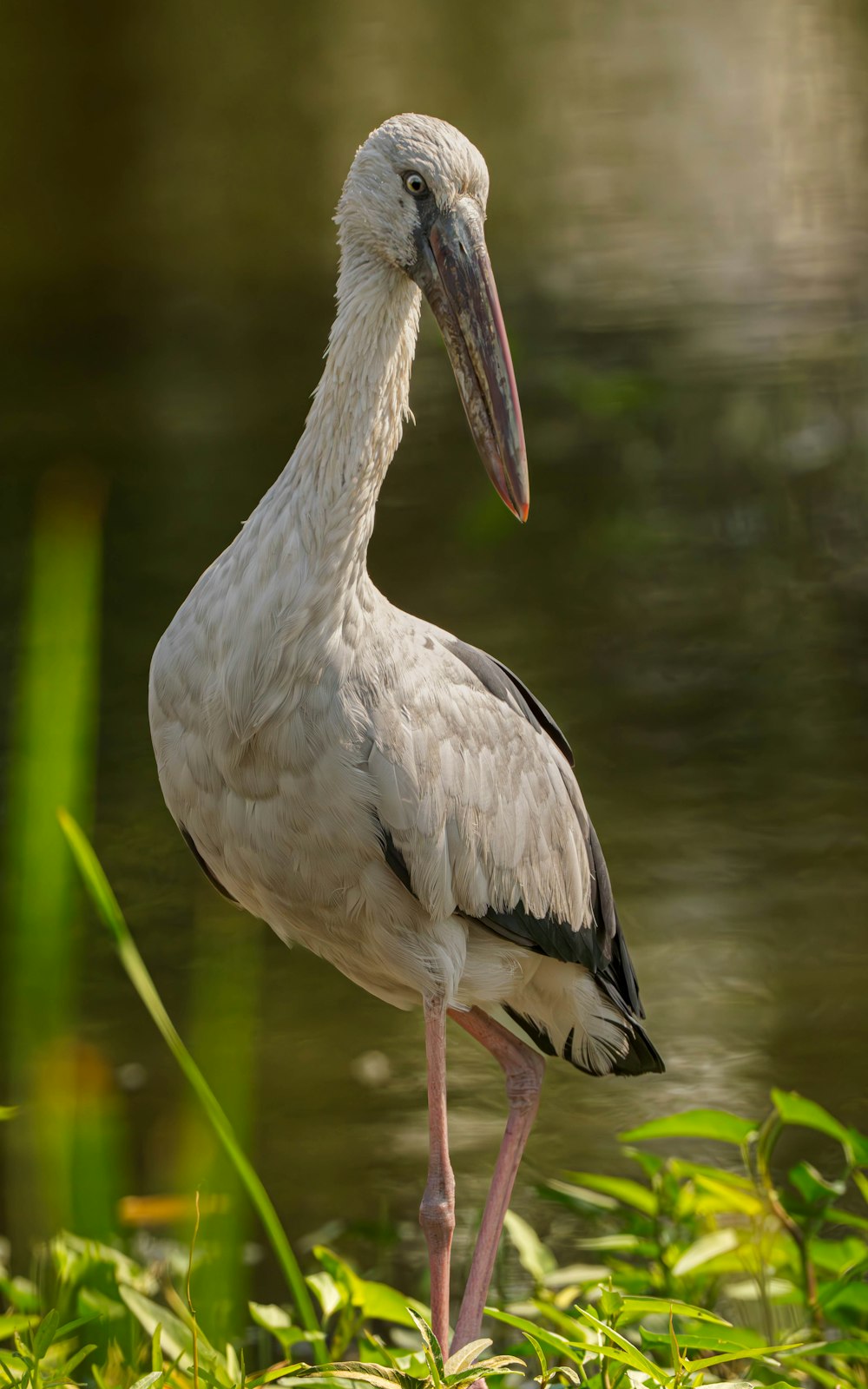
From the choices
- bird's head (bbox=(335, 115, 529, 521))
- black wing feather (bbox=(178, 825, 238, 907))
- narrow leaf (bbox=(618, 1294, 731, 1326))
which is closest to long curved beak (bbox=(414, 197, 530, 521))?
bird's head (bbox=(335, 115, 529, 521))

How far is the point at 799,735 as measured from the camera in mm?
5352

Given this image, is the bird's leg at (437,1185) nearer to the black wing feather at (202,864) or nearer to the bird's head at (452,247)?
the black wing feather at (202,864)

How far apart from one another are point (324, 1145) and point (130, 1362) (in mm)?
1624

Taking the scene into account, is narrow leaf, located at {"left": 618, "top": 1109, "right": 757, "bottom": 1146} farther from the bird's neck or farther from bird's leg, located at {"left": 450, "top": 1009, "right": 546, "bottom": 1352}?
the bird's neck

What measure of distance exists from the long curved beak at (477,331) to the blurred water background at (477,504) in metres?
0.64

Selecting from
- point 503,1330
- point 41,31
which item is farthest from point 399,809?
point 41,31

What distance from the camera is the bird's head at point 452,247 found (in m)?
2.19

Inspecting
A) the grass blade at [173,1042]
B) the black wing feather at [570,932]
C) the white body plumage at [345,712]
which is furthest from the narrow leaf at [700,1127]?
the grass blade at [173,1042]

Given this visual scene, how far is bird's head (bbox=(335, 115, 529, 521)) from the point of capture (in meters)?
2.19

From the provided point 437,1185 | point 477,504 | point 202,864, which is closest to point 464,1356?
point 437,1185

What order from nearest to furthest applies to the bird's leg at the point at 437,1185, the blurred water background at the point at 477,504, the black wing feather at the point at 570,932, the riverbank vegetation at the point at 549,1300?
the riverbank vegetation at the point at 549,1300, the bird's leg at the point at 437,1185, the black wing feather at the point at 570,932, the blurred water background at the point at 477,504

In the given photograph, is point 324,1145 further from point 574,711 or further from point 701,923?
point 574,711

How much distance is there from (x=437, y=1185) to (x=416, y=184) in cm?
155

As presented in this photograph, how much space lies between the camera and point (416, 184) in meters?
2.21
